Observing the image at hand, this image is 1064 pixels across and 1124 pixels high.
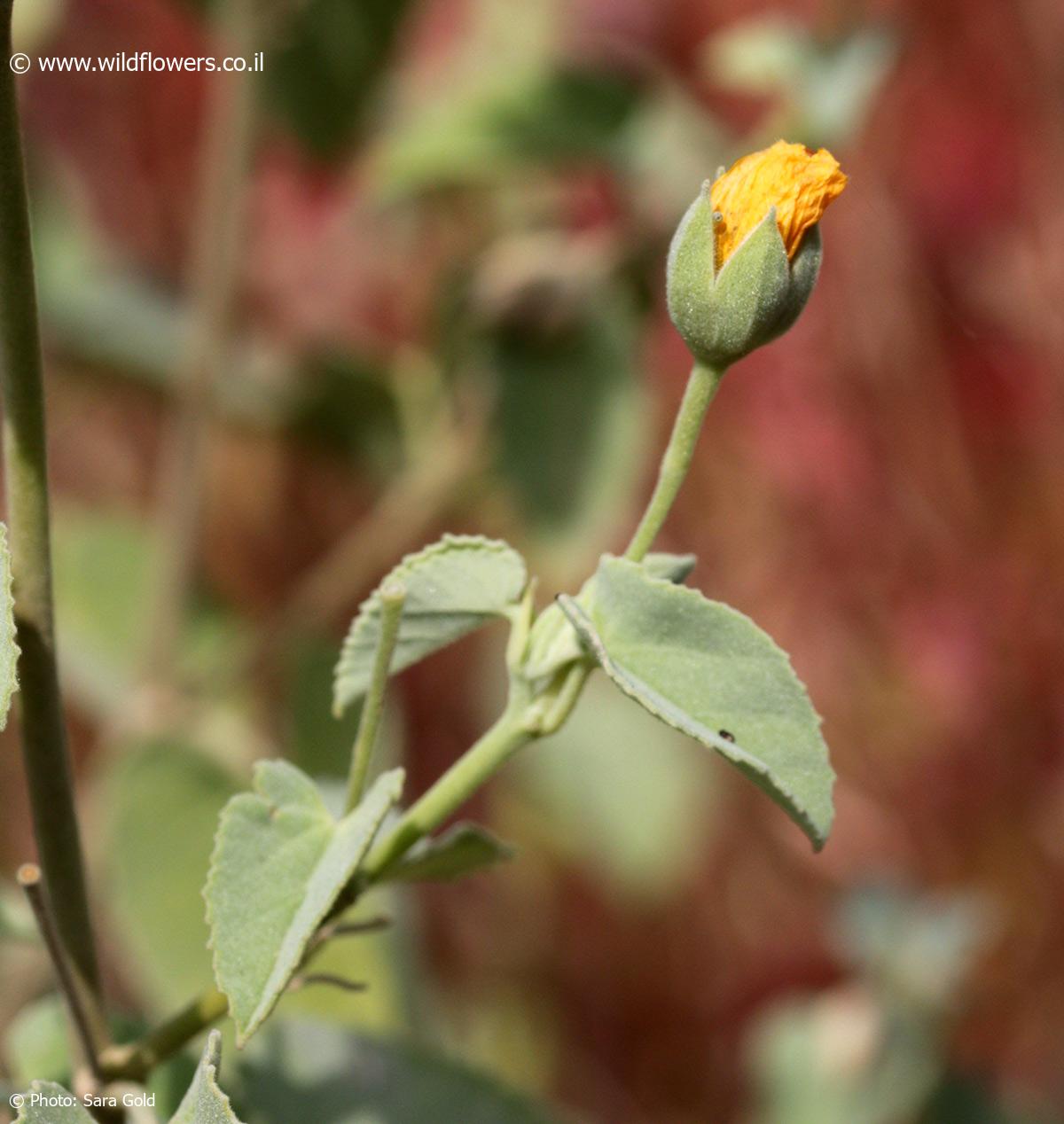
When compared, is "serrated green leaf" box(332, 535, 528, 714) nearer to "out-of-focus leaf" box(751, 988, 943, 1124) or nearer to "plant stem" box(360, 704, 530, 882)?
"plant stem" box(360, 704, 530, 882)

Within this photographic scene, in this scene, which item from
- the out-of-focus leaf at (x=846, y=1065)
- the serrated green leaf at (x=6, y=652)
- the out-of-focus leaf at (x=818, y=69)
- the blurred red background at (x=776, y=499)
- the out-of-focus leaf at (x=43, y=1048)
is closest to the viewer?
the serrated green leaf at (x=6, y=652)

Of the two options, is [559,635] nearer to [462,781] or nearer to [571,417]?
[462,781]

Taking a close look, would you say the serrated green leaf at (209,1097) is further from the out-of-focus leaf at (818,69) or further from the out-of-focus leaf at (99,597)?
the out-of-focus leaf at (99,597)

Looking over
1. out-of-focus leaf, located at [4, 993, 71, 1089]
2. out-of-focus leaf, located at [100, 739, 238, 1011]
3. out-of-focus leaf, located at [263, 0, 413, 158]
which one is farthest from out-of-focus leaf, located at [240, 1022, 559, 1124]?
out-of-focus leaf, located at [263, 0, 413, 158]

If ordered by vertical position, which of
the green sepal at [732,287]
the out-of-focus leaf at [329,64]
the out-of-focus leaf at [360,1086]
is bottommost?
the out-of-focus leaf at [360,1086]

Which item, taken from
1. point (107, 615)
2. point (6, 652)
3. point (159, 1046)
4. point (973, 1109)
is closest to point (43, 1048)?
point (159, 1046)

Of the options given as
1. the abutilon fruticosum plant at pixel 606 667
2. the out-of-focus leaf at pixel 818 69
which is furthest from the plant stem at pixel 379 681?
the out-of-focus leaf at pixel 818 69

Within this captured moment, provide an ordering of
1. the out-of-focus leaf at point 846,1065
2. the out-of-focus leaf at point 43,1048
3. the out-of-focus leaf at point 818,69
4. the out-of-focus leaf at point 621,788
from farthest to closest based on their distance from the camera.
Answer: the out-of-focus leaf at point 621,788 → the out-of-focus leaf at point 846,1065 → the out-of-focus leaf at point 818,69 → the out-of-focus leaf at point 43,1048
